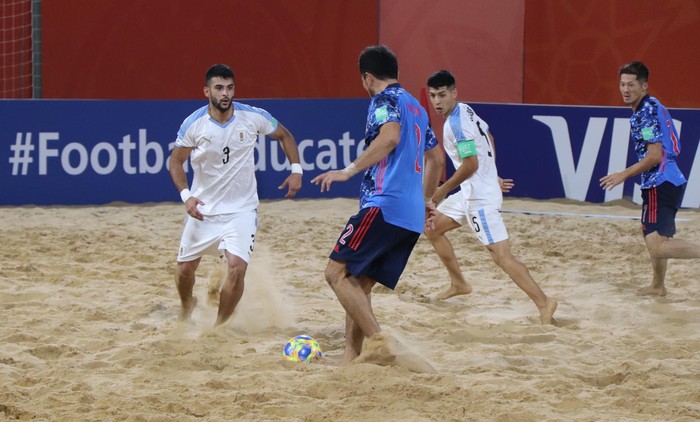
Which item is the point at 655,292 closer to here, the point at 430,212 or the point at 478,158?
the point at 478,158

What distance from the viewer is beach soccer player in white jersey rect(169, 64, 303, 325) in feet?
24.2

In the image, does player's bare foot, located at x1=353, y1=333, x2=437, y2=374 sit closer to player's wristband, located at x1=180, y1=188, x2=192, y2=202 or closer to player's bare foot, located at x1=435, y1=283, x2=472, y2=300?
player's wristband, located at x1=180, y1=188, x2=192, y2=202

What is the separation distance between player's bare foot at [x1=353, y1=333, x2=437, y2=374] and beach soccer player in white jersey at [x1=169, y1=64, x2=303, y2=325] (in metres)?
1.49

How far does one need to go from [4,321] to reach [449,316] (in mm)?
3213

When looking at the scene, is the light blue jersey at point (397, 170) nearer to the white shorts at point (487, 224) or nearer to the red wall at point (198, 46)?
the white shorts at point (487, 224)

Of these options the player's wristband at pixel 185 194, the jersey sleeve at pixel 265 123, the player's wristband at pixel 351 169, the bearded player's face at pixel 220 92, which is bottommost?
the player's wristband at pixel 185 194

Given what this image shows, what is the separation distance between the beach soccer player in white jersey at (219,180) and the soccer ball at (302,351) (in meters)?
0.86

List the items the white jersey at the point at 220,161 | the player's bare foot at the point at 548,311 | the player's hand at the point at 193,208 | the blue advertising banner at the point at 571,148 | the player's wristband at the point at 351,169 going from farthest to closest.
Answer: the blue advertising banner at the point at 571,148 < the player's bare foot at the point at 548,311 < the white jersey at the point at 220,161 < the player's hand at the point at 193,208 < the player's wristband at the point at 351,169

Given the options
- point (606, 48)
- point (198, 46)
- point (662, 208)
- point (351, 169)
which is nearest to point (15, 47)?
point (198, 46)

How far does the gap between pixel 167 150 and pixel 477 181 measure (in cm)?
597

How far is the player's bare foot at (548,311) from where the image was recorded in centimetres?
770

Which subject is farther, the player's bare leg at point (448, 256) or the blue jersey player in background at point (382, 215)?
the player's bare leg at point (448, 256)

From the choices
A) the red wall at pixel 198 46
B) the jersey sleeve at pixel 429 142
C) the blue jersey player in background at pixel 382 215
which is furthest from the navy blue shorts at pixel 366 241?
the red wall at pixel 198 46

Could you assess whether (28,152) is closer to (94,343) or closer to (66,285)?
(66,285)
